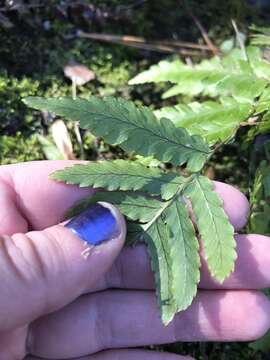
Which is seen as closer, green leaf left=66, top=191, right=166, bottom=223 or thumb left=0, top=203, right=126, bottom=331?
thumb left=0, top=203, right=126, bottom=331

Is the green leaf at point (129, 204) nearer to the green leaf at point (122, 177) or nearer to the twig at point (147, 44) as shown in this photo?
the green leaf at point (122, 177)

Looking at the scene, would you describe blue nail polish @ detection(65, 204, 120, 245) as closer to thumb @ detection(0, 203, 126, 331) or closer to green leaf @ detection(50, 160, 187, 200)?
thumb @ detection(0, 203, 126, 331)

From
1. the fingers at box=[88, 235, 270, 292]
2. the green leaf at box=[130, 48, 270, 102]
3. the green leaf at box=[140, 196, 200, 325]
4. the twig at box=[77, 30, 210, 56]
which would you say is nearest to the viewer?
the green leaf at box=[140, 196, 200, 325]

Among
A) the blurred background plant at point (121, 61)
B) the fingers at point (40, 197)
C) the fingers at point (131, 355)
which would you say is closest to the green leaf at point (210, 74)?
the blurred background plant at point (121, 61)

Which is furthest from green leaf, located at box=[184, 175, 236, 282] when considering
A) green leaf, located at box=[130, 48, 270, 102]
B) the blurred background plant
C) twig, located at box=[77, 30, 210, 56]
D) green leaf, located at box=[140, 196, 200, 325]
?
twig, located at box=[77, 30, 210, 56]

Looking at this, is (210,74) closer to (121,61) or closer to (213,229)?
(121,61)

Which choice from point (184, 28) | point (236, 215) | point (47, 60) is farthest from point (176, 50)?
point (236, 215)
